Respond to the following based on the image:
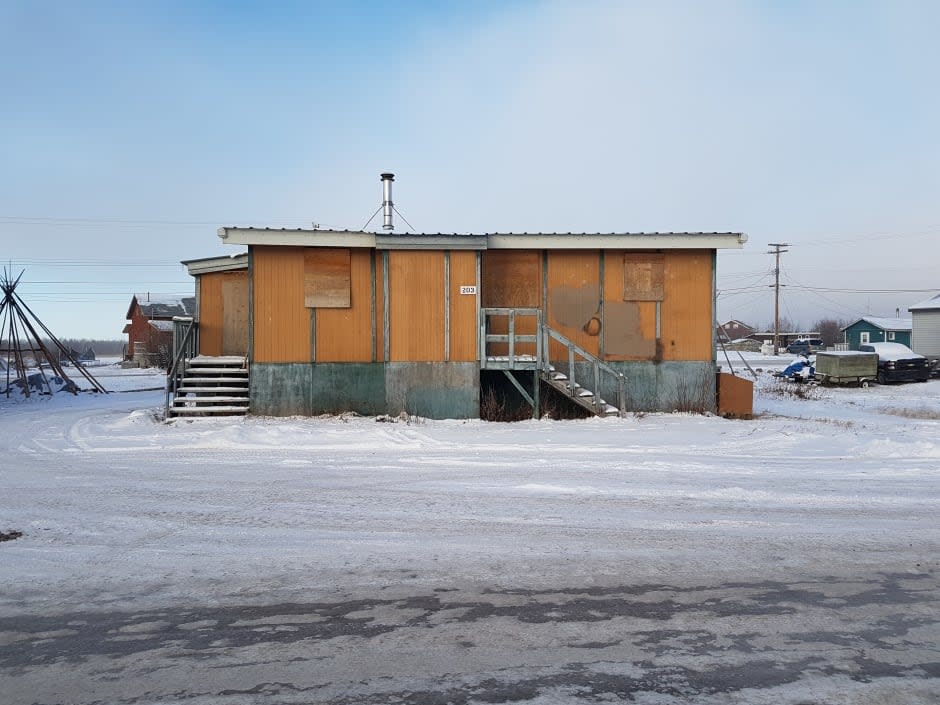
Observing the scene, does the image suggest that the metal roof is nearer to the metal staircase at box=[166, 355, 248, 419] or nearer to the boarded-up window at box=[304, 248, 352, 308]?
the boarded-up window at box=[304, 248, 352, 308]

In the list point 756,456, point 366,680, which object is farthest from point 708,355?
point 366,680

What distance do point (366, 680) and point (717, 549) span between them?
328 cm

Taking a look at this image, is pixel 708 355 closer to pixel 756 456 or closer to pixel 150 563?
pixel 756 456

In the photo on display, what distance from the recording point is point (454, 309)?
14.2 m

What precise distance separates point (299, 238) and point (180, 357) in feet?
13.1

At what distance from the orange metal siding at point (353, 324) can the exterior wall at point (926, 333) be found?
43185 millimetres

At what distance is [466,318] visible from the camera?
1419cm

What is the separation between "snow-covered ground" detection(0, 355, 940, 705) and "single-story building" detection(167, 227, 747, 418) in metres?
4.04

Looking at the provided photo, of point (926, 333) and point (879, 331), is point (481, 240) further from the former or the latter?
point (879, 331)

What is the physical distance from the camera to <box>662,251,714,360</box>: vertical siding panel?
592 inches

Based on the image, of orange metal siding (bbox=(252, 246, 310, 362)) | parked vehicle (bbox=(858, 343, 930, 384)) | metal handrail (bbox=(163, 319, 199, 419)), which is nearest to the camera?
Answer: metal handrail (bbox=(163, 319, 199, 419))

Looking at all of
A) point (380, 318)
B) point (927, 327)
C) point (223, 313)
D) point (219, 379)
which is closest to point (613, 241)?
point (380, 318)

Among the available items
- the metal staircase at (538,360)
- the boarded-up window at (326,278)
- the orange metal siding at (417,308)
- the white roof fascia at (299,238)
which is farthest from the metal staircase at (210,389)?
the metal staircase at (538,360)

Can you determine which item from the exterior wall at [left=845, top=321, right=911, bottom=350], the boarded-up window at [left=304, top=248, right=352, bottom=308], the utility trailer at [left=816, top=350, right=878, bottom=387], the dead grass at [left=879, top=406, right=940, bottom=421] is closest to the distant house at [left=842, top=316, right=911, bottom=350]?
the exterior wall at [left=845, top=321, right=911, bottom=350]
